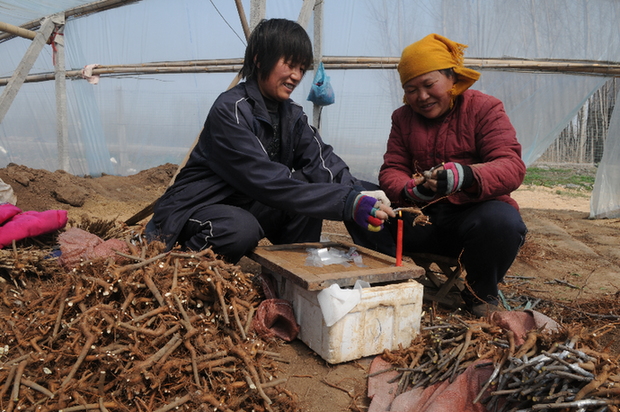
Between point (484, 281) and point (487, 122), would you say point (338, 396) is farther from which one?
point (487, 122)

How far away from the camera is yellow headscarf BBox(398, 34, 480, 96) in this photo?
2.54m

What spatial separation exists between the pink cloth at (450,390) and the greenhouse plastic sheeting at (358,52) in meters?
4.10

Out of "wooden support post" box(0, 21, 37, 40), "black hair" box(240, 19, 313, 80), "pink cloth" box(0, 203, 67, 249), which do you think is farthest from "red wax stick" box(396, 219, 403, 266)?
"wooden support post" box(0, 21, 37, 40)

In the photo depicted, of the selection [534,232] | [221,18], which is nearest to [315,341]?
[534,232]

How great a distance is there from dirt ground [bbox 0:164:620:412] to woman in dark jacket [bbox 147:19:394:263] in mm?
687

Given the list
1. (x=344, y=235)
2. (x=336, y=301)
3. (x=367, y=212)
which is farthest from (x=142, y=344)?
(x=344, y=235)

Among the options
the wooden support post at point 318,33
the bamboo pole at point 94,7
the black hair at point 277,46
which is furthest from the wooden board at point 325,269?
the bamboo pole at point 94,7

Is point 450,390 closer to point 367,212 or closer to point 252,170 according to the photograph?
point 367,212

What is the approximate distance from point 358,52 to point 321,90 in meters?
0.80

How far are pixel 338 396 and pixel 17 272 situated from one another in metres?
2.01

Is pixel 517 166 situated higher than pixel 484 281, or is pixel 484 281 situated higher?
pixel 517 166

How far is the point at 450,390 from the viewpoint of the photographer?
1.69m

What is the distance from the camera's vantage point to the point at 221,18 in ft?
21.8

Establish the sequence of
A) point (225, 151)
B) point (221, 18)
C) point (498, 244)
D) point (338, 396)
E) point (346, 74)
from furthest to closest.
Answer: point (221, 18)
point (346, 74)
point (225, 151)
point (498, 244)
point (338, 396)
